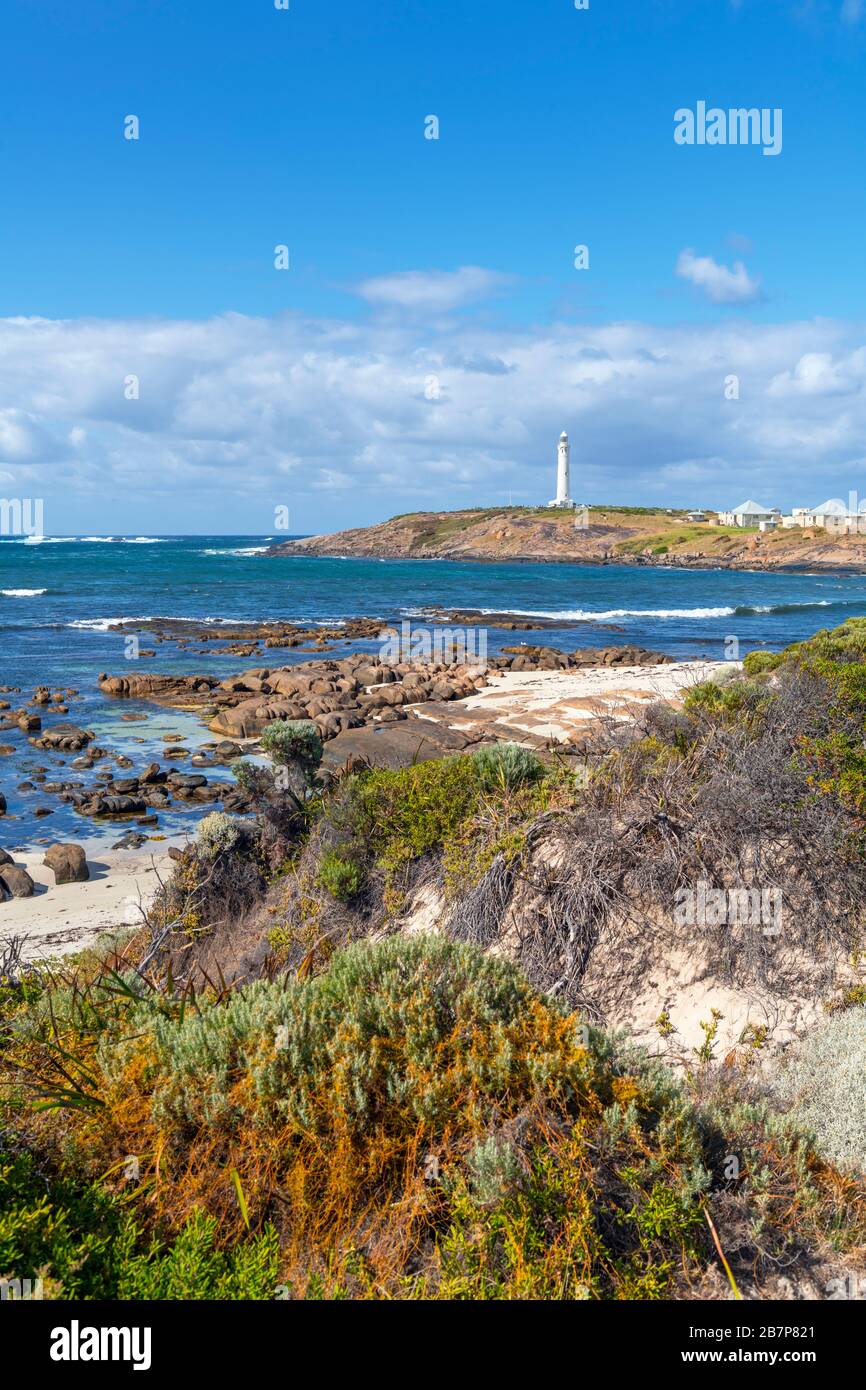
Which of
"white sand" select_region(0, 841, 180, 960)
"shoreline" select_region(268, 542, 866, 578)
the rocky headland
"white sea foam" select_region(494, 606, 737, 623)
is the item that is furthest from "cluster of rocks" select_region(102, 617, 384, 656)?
the rocky headland

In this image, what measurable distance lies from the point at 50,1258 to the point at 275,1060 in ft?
3.66

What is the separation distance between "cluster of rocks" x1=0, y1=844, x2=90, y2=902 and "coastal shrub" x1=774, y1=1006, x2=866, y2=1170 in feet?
32.3

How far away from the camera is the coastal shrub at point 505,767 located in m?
8.04

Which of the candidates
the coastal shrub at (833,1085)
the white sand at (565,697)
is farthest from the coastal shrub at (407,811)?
the white sand at (565,697)

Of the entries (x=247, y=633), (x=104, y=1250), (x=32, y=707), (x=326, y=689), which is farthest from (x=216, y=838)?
(x=247, y=633)

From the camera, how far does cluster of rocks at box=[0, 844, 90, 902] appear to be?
11.3m

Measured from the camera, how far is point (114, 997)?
513cm

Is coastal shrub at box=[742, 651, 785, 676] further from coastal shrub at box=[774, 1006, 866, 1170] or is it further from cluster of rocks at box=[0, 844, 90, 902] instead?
cluster of rocks at box=[0, 844, 90, 902]

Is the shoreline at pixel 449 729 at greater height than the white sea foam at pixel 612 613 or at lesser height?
lesser

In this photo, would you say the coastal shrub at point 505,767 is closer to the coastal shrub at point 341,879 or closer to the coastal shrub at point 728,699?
the coastal shrub at point 341,879

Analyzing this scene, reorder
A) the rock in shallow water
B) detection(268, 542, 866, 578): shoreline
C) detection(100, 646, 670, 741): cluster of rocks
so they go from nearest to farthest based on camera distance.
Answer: the rock in shallow water
detection(100, 646, 670, 741): cluster of rocks
detection(268, 542, 866, 578): shoreline

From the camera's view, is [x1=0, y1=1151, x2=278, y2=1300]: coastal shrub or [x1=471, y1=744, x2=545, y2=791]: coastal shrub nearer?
[x1=0, y1=1151, x2=278, y2=1300]: coastal shrub

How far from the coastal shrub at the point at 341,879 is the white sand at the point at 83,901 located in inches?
114

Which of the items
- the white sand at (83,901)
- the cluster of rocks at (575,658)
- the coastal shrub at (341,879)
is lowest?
the white sand at (83,901)
